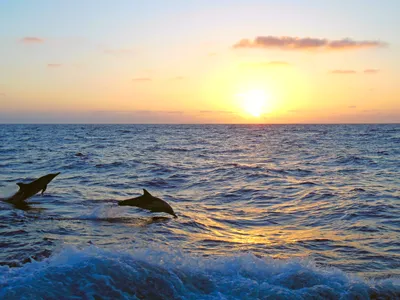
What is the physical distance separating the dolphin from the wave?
4.27 m

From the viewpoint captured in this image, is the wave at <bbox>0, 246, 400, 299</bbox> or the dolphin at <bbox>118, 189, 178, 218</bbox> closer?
the wave at <bbox>0, 246, 400, 299</bbox>

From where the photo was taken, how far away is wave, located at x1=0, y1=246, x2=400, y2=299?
549 centimetres

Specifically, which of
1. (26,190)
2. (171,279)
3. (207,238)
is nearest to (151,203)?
(207,238)

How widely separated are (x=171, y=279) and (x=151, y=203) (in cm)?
535

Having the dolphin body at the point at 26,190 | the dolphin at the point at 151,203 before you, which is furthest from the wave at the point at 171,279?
the dolphin body at the point at 26,190

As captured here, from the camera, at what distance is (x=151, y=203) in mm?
11188

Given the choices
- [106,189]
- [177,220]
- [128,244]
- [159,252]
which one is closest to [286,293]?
[159,252]

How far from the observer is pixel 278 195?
47.5 ft

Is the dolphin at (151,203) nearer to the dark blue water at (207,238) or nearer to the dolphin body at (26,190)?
the dark blue water at (207,238)

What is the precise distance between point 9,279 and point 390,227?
8.49 meters

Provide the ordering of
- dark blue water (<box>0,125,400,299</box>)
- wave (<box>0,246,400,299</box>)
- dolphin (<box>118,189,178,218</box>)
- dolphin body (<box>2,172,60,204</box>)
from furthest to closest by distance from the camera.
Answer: dolphin body (<box>2,172,60,204</box>) < dolphin (<box>118,189,178,218</box>) < dark blue water (<box>0,125,400,299</box>) < wave (<box>0,246,400,299</box>)

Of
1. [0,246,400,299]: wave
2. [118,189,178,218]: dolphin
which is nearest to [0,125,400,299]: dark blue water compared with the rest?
[0,246,400,299]: wave

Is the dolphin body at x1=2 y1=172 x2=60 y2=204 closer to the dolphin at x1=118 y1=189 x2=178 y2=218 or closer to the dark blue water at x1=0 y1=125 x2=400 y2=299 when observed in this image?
the dark blue water at x1=0 y1=125 x2=400 y2=299

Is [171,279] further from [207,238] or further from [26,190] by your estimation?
[26,190]
